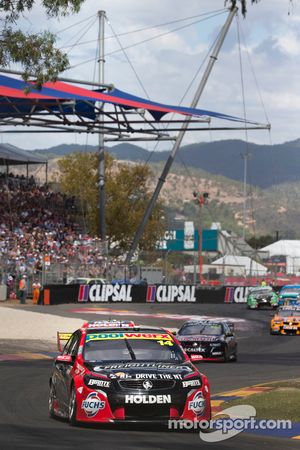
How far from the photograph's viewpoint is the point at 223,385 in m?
20.2

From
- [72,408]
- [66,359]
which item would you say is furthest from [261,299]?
[72,408]

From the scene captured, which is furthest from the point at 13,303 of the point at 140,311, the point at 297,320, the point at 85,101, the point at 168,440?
the point at 168,440

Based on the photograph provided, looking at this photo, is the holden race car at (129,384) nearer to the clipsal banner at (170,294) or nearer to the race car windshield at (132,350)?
the race car windshield at (132,350)

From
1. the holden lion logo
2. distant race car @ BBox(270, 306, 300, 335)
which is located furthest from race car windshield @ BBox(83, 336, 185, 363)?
distant race car @ BBox(270, 306, 300, 335)

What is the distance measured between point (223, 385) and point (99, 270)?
120 ft

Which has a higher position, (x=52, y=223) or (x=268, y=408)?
(x=52, y=223)

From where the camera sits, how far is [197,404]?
1195 cm

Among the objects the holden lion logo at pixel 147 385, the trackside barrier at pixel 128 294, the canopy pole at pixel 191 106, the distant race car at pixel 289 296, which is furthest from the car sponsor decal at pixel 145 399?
the canopy pole at pixel 191 106

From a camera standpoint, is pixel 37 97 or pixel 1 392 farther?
pixel 37 97

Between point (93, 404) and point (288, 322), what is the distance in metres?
27.2

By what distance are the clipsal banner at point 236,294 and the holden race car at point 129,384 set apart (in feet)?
156

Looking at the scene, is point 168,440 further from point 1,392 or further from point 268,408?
point 1,392

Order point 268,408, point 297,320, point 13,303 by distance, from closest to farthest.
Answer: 1. point 268,408
2. point 297,320
3. point 13,303

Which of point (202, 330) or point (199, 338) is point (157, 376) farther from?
point (202, 330)
